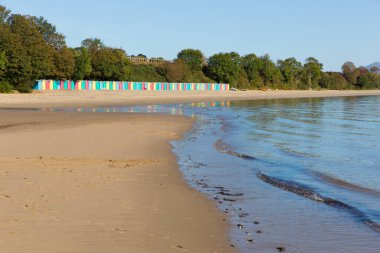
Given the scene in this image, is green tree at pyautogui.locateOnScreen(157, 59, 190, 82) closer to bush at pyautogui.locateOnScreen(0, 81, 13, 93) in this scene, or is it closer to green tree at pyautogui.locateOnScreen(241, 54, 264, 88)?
green tree at pyautogui.locateOnScreen(241, 54, 264, 88)

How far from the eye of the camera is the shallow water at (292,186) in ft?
20.0

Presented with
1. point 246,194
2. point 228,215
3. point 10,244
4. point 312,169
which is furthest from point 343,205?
point 10,244

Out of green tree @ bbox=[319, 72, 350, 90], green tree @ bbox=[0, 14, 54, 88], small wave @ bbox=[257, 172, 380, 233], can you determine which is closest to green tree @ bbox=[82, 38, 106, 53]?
green tree @ bbox=[0, 14, 54, 88]

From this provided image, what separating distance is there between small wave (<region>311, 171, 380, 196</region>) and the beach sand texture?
343 cm

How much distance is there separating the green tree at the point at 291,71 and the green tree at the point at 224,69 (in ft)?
84.6

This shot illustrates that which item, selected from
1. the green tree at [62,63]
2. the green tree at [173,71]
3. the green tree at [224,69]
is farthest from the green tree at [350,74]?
the green tree at [62,63]

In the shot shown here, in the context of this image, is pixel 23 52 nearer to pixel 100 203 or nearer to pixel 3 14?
pixel 3 14

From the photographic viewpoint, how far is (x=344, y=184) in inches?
403

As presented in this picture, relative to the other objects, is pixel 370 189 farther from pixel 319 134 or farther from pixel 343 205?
pixel 319 134

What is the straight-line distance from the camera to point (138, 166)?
37.3 ft

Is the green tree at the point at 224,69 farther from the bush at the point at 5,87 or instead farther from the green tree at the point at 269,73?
the bush at the point at 5,87

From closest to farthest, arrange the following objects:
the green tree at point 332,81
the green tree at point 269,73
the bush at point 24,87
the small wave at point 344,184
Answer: the small wave at point 344,184 < the bush at point 24,87 < the green tree at point 269,73 < the green tree at point 332,81

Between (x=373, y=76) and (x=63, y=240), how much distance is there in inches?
7171

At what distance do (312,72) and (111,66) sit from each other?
81121 mm
